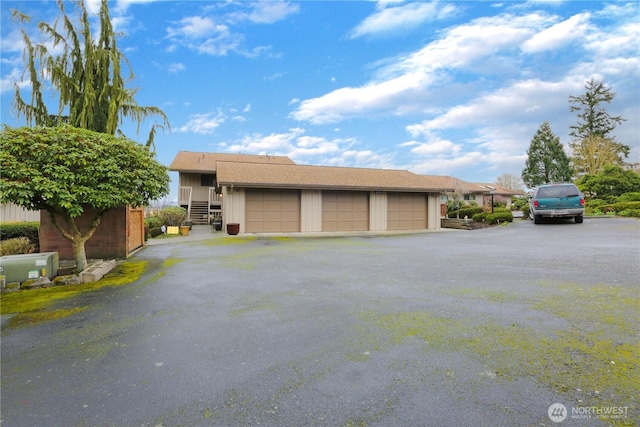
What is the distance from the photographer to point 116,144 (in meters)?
6.52

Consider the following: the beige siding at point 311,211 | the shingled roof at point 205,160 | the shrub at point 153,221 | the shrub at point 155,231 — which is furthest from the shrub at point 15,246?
the shingled roof at point 205,160

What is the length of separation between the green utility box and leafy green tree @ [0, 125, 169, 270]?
80 centimetres

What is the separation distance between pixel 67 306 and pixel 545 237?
1398 centimetres

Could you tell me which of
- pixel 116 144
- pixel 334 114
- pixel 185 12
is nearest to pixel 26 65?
pixel 185 12

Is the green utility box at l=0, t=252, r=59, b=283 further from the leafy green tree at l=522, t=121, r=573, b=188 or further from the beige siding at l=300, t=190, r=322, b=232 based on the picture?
the leafy green tree at l=522, t=121, r=573, b=188

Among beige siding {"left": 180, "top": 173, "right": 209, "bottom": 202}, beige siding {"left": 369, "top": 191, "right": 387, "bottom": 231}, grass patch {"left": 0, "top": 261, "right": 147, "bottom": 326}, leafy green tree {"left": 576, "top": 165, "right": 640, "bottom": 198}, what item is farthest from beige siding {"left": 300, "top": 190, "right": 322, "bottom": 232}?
leafy green tree {"left": 576, "top": 165, "right": 640, "bottom": 198}

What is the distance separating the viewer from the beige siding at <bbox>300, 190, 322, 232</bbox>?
17.3 meters

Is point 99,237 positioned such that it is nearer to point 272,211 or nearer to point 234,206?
point 234,206

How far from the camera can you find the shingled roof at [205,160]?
24.0 metres

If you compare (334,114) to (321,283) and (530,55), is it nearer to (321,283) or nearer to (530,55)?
(530,55)

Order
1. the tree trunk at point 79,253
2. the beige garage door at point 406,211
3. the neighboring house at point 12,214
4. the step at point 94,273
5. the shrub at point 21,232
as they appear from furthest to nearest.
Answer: the beige garage door at point 406,211
the neighboring house at point 12,214
the shrub at point 21,232
the tree trunk at point 79,253
the step at point 94,273

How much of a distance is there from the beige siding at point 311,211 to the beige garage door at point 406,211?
4462 millimetres

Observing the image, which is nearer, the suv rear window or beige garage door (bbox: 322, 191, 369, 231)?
the suv rear window

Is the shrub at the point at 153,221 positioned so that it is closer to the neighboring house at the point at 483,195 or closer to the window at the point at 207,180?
the window at the point at 207,180
